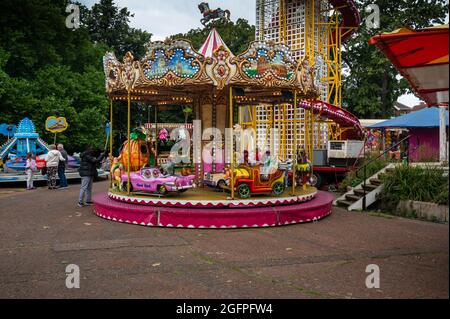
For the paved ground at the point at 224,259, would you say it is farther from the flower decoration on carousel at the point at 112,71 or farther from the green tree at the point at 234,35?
the green tree at the point at 234,35

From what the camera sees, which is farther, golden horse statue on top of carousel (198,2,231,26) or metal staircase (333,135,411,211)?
golden horse statue on top of carousel (198,2,231,26)

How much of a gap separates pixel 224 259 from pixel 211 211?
2594 millimetres

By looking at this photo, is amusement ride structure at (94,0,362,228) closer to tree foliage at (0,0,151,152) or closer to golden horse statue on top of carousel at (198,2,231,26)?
golden horse statue on top of carousel at (198,2,231,26)

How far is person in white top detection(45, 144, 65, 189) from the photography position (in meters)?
18.0

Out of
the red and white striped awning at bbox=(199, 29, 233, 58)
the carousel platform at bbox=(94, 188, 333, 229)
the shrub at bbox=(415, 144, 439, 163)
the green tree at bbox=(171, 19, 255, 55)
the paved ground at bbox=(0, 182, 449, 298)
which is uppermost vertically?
the green tree at bbox=(171, 19, 255, 55)

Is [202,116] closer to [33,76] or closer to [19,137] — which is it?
[19,137]

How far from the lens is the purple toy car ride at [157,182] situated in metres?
10.7

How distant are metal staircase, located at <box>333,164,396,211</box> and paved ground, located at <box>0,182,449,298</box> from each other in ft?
5.94

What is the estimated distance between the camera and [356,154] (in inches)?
688

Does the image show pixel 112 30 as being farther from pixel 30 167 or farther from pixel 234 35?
pixel 30 167

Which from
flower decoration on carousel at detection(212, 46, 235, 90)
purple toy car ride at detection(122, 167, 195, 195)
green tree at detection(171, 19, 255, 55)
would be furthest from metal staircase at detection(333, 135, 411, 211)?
green tree at detection(171, 19, 255, 55)

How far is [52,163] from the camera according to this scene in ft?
59.4

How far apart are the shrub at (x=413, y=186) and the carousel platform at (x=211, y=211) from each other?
2.34 meters

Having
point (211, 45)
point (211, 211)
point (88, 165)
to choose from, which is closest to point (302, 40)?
point (211, 45)
